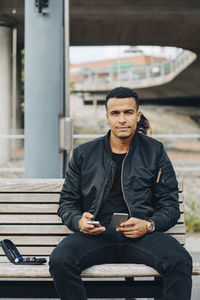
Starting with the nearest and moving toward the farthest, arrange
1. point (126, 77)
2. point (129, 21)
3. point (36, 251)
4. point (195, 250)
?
1. point (36, 251)
2. point (195, 250)
3. point (129, 21)
4. point (126, 77)

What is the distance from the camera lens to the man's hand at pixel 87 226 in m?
3.05

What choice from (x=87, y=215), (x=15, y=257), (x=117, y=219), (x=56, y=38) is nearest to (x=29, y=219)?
(x=15, y=257)

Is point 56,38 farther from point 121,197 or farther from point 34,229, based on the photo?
point 121,197

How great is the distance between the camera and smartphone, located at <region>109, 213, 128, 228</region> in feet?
10.0

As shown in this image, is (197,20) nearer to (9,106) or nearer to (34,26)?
(9,106)

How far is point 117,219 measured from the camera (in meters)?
3.08

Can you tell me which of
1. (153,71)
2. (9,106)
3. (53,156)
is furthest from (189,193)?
(153,71)

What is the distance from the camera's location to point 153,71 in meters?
38.8

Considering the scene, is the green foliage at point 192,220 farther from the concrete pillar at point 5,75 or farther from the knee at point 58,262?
the concrete pillar at point 5,75

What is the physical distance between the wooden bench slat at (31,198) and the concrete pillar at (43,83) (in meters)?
1.19

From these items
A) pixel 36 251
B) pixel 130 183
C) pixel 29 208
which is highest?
pixel 130 183

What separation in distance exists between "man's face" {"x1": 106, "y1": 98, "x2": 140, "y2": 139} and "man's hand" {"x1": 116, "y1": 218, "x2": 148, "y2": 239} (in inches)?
20.1

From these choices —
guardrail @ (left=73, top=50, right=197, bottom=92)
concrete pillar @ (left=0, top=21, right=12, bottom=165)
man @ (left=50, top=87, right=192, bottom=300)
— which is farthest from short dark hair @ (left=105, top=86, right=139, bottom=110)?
guardrail @ (left=73, top=50, right=197, bottom=92)

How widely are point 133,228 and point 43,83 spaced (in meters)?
2.14
